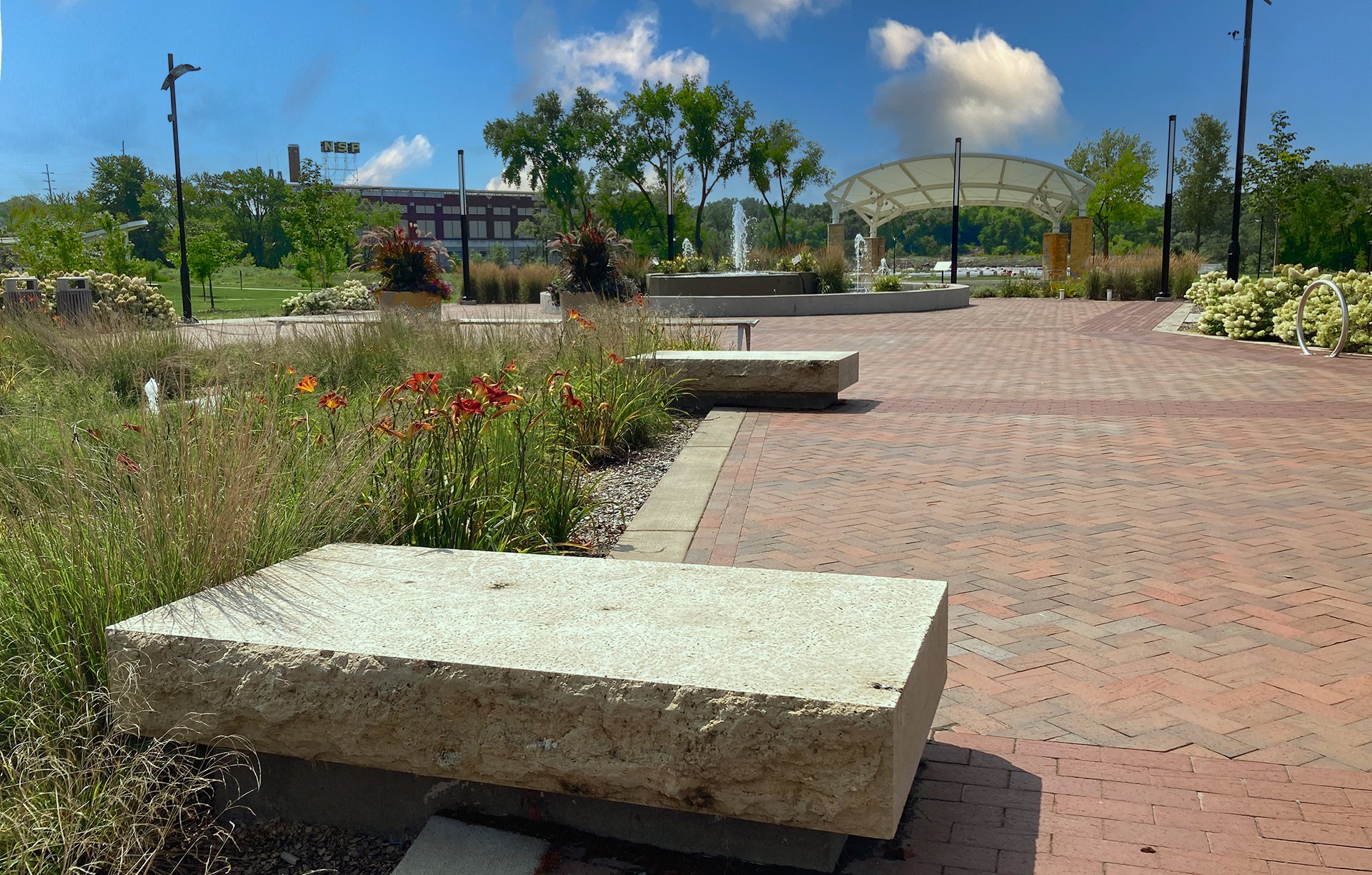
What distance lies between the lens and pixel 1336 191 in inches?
1737

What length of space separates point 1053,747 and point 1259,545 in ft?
9.03

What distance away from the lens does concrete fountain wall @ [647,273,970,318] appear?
25297mm

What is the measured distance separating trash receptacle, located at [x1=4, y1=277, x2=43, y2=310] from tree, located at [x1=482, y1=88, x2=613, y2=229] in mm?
40730

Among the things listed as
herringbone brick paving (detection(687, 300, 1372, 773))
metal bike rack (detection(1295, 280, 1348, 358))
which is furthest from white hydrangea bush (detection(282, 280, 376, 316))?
metal bike rack (detection(1295, 280, 1348, 358))

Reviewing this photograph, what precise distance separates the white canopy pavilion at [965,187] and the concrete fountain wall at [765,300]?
16.3 meters

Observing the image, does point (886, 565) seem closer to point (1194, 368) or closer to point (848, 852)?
point (848, 852)

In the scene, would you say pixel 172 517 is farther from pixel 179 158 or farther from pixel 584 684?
pixel 179 158

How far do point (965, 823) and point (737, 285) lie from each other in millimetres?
24713

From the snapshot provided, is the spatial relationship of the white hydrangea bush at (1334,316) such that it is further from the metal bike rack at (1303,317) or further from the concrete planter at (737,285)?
the concrete planter at (737,285)

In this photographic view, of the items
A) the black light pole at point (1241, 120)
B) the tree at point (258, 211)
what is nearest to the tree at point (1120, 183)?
the black light pole at point (1241, 120)

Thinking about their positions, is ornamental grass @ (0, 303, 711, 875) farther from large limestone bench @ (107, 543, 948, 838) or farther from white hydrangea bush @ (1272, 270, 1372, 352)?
white hydrangea bush @ (1272, 270, 1372, 352)

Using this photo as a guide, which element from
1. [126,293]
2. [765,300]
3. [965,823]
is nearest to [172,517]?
[965,823]

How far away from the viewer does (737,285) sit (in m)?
27.0

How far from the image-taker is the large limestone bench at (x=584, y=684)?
227 cm
